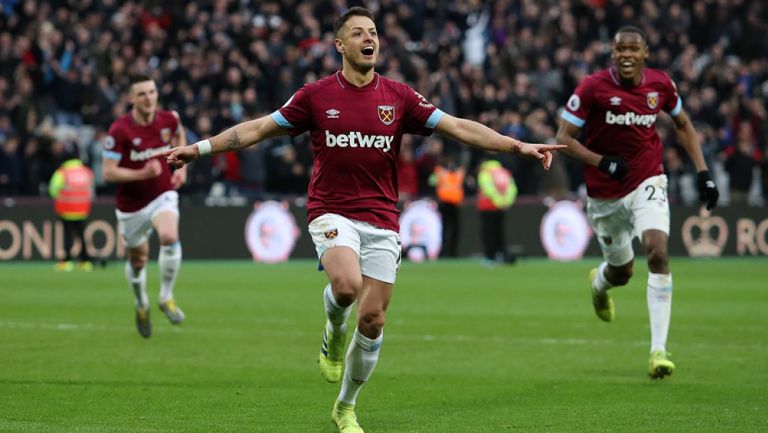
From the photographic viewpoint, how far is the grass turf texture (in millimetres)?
8344

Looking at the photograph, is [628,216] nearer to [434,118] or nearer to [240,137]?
[434,118]

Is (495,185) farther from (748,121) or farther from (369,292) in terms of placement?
(369,292)

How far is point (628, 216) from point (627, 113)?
91 centimetres

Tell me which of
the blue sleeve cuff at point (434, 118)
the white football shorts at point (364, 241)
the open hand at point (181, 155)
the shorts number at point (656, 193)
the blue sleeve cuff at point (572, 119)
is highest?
the blue sleeve cuff at point (572, 119)

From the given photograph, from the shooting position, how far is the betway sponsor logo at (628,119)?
1148cm

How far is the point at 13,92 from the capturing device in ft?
95.2

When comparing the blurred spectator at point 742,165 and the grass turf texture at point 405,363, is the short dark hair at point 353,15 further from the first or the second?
the blurred spectator at point 742,165

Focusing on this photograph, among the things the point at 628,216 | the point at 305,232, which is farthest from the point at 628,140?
the point at 305,232

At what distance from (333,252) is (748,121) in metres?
23.9

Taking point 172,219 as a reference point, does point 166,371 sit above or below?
below

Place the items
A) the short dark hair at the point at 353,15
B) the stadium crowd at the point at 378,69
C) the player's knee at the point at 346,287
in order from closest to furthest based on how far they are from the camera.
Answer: the player's knee at the point at 346,287, the short dark hair at the point at 353,15, the stadium crowd at the point at 378,69

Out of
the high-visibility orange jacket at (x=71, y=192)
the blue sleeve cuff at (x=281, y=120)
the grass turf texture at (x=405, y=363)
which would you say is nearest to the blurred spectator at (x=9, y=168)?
the high-visibility orange jacket at (x=71, y=192)

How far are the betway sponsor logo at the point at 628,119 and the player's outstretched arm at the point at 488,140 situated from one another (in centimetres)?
320

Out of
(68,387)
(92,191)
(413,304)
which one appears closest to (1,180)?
(92,191)
